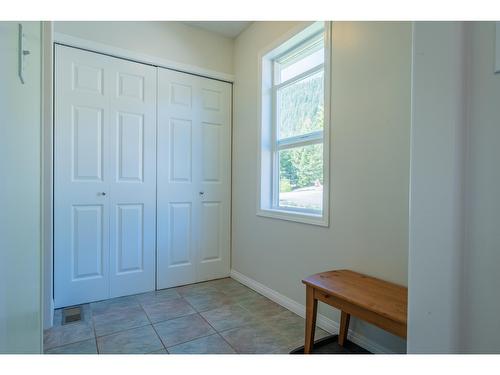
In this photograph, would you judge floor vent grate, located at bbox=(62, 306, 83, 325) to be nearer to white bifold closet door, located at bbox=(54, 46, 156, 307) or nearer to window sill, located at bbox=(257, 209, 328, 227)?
white bifold closet door, located at bbox=(54, 46, 156, 307)

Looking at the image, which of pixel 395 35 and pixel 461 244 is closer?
pixel 461 244

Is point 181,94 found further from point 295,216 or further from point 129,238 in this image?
point 295,216

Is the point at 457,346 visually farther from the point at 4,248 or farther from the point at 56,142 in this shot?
the point at 56,142

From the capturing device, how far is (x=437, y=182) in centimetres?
50

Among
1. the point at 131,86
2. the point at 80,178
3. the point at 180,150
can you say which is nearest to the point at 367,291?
the point at 180,150

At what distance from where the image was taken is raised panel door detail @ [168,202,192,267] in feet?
9.03

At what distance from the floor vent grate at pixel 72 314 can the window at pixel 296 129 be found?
1.69 meters

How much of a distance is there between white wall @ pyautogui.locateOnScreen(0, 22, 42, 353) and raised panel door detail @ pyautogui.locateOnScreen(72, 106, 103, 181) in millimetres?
1358

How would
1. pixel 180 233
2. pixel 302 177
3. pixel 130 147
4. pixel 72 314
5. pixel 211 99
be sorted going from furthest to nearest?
pixel 211 99 → pixel 180 233 → pixel 130 147 → pixel 302 177 → pixel 72 314

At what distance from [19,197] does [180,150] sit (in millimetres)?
2027

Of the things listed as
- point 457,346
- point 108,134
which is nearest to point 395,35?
point 457,346

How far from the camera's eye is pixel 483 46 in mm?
466

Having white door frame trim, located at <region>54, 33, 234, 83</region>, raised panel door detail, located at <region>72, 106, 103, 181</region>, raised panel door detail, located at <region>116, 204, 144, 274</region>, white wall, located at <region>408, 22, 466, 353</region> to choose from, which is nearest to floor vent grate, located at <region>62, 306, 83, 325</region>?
raised panel door detail, located at <region>116, 204, 144, 274</region>

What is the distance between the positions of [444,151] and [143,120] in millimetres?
2540
